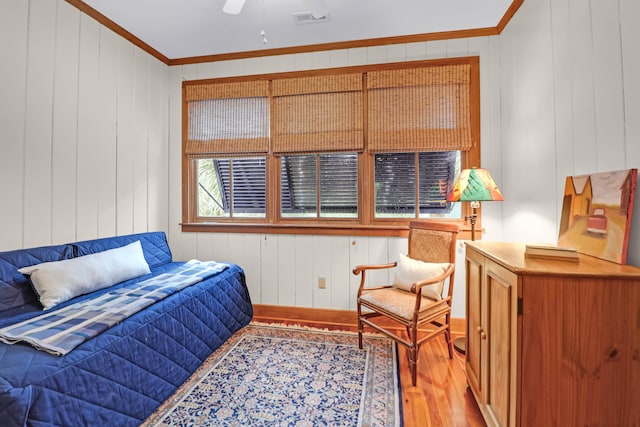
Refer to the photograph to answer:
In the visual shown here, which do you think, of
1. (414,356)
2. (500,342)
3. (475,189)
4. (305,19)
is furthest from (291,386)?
(305,19)

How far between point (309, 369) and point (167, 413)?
0.89 metres

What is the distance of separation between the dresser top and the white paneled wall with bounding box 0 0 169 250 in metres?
2.86

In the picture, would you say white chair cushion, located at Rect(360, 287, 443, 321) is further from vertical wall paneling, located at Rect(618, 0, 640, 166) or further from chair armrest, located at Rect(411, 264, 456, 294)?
vertical wall paneling, located at Rect(618, 0, 640, 166)

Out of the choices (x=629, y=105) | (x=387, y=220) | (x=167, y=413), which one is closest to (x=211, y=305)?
(x=167, y=413)

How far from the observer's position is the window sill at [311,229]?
273 centimetres

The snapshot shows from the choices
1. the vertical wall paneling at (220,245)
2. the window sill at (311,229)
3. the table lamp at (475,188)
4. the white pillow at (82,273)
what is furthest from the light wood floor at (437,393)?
the white pillow at (82,273)

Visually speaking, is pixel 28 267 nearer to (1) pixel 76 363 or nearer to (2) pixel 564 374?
(1) pixel 76 363

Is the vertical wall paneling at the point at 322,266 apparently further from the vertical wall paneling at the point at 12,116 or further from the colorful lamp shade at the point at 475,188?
the vertical wall paneling at the point at 12,116

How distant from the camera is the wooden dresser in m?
1.04

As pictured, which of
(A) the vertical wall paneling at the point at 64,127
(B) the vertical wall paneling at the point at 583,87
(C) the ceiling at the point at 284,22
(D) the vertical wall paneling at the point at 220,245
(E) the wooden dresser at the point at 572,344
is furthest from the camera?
(D) the vertical wall paneling at the point at 220,245

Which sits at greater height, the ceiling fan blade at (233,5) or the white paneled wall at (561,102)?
the ceiling fan blade at (233,5)

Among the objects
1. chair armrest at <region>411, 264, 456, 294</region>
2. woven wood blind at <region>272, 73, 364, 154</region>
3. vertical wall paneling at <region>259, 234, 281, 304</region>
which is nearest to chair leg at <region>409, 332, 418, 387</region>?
chair armrest at <region>411, 264, 456, 294</region>

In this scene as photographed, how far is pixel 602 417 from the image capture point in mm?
1060

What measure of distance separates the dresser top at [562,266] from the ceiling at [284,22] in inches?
79.6
